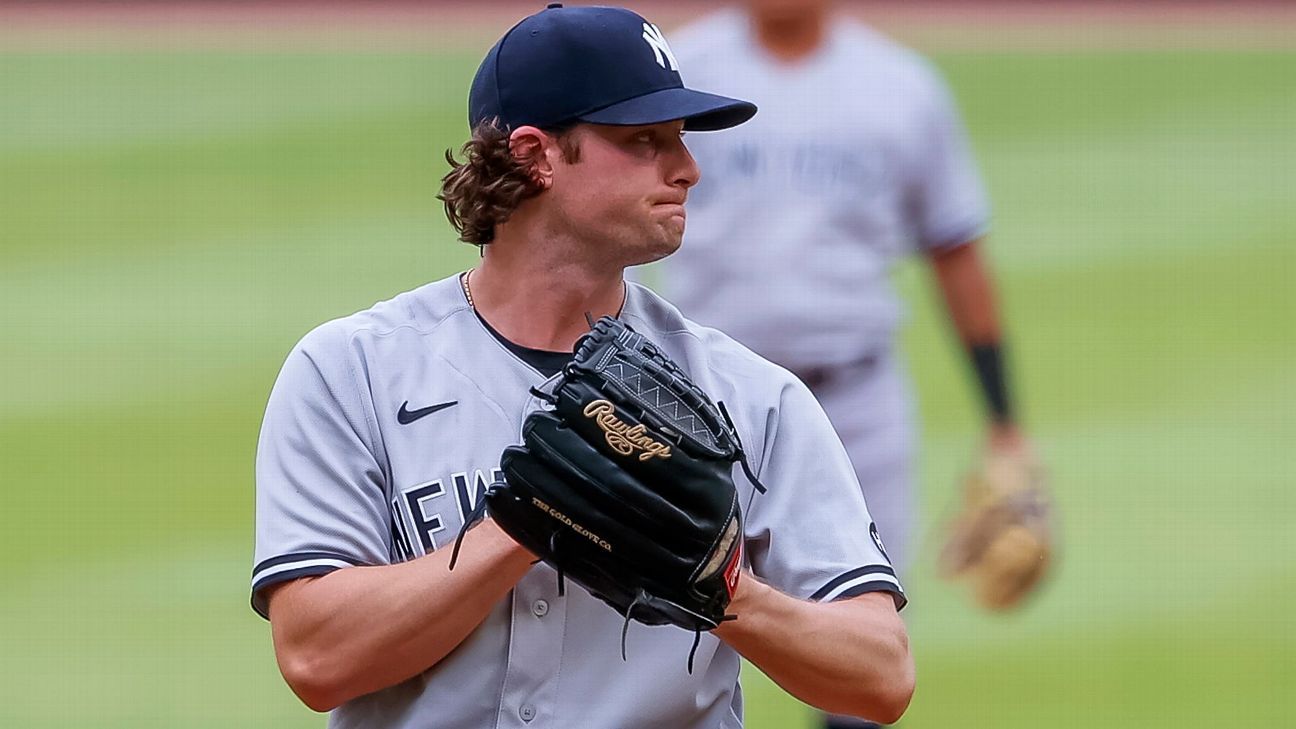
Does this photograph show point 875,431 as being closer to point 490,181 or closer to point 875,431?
point 875,431

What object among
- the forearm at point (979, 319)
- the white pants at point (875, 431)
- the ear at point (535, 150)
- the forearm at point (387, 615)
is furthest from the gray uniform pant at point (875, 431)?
the forearm at point (387, 615)

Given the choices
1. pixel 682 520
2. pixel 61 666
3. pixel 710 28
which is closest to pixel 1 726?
pixel 61 666

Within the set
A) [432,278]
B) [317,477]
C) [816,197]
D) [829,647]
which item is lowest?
[432,278]

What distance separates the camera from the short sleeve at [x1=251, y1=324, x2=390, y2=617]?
2467mm

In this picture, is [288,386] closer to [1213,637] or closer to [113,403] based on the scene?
[1213,637]

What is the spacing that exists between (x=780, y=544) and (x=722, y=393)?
0.21 m

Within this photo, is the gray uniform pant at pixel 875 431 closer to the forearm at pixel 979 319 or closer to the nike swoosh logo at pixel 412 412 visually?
the forearm at pixel 979 319

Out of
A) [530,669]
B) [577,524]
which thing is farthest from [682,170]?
[530,669]

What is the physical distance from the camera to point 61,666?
621 cm

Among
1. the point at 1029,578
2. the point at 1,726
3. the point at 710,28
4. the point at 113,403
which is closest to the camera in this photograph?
the point at 1029,578

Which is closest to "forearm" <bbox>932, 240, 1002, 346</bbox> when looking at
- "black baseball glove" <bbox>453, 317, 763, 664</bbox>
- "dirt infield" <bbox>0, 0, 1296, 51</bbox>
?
"black baseball glove" <bbox>453, 317, 763, 664</bbox>

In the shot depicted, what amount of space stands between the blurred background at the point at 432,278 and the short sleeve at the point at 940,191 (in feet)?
5.15

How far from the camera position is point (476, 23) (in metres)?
17.5

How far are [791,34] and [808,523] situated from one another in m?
2.66
